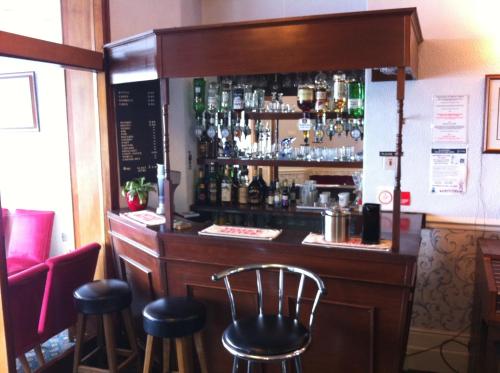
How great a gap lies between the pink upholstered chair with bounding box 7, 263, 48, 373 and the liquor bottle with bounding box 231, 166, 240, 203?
1.84m

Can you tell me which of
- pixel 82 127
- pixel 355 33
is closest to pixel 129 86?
pixel 82 127

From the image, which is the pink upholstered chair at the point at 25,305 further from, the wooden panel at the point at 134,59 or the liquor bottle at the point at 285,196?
the liquor bottle at the point at 285,196

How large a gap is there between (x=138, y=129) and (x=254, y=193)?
1.18m

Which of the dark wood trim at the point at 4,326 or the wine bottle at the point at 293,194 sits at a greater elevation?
the wine bottle at the point at 293,194

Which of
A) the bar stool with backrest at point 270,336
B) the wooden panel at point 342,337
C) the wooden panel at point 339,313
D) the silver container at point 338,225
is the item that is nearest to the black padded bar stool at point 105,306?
the wooden panel at point 339,313

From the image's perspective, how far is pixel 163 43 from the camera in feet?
8.01

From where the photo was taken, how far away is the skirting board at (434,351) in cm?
297

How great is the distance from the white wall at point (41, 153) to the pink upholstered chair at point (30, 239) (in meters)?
0.23

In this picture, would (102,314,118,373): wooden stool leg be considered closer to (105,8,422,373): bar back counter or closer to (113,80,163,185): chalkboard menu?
(105,8,422,373): bar back counter

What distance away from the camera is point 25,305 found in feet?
8.45

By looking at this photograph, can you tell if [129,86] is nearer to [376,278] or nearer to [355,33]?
[355,33]

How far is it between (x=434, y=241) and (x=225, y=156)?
1.87 meters

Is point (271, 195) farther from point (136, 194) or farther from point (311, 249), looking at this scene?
point (311, 249)

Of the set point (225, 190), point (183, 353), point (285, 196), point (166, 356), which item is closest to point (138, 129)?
point (225, 190)
